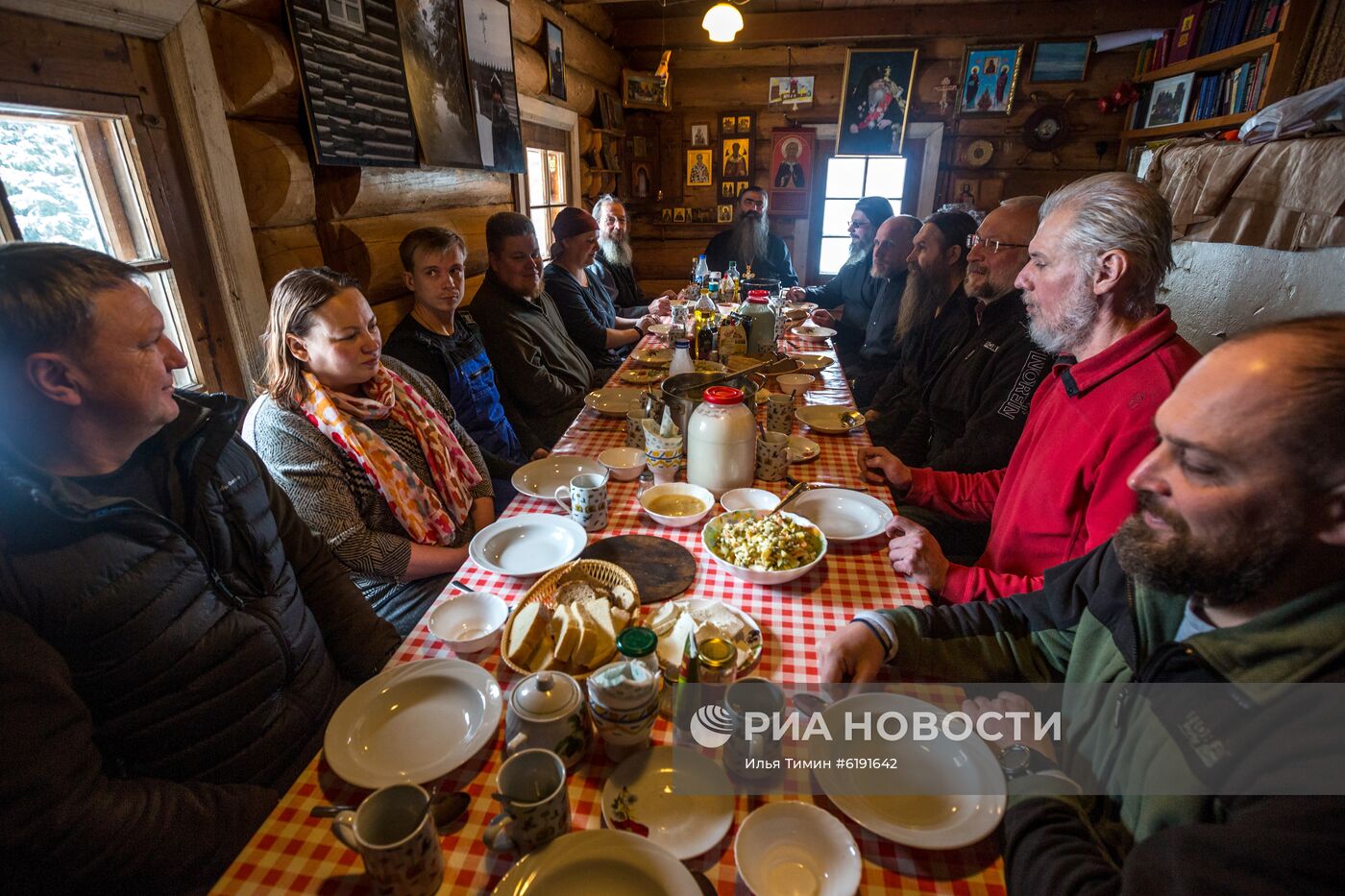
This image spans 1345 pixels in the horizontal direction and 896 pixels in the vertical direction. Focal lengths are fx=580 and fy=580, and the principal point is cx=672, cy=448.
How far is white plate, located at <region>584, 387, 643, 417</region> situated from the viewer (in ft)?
7.74

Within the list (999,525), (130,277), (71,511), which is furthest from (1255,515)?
(130,277)

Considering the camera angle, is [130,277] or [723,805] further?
[130,277]

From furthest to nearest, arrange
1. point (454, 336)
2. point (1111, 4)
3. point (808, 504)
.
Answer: point (1111, 4), point (454, 336), point (808, 504)

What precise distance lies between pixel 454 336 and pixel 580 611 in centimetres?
184

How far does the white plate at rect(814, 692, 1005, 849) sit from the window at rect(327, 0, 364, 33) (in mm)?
2849

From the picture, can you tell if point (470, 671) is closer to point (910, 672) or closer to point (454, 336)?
point (910, 672)

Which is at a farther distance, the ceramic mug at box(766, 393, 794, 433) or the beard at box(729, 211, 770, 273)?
the beard at box(729, 211, 770, 273)

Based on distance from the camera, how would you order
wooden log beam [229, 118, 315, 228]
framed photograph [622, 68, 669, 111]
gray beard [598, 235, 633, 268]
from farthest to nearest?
framed photograph [622, 68, 669, 111]
gray beard [598, 235, 633, 268]
wooden log beam [229, 118, 315, 228]

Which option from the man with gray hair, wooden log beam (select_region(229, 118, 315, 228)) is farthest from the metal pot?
the man with gray hair

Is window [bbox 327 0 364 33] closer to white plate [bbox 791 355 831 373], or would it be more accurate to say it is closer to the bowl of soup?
the bowl of soup

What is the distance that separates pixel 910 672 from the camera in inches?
43.4

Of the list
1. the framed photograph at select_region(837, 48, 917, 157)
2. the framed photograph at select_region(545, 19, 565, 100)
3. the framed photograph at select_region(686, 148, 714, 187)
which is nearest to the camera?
the framed photograph at select_region(545, 19, 565, 100)

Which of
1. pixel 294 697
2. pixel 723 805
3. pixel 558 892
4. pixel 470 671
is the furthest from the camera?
pixel 294 697

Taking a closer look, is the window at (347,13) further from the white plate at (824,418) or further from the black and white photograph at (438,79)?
the white plate at (824,418)
